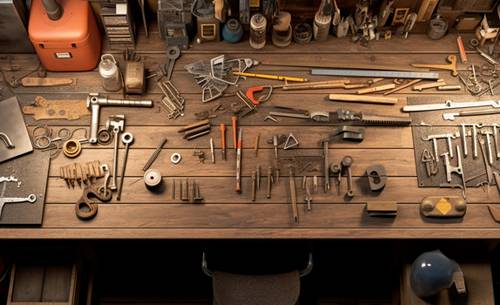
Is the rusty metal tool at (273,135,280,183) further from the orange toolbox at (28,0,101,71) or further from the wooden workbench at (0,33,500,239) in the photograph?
the orange toolbox at (28,0,101,71)

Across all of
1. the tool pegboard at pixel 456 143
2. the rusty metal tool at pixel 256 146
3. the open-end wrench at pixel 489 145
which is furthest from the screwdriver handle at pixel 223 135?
the open-end wrench at pixel 489 145

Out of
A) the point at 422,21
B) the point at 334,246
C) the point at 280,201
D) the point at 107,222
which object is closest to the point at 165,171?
the point at 107,222

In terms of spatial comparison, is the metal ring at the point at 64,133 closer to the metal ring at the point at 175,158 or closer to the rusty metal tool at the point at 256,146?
the metal ring at the point at 175,158

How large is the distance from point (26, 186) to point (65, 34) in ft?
2.35

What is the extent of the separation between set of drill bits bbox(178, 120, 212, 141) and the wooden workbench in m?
0.03

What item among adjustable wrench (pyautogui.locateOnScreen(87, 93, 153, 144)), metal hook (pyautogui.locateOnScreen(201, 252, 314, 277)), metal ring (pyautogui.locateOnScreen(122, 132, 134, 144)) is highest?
adjustable wrench (pyautogui.locateOnScreen(87, 93, 153, 144))

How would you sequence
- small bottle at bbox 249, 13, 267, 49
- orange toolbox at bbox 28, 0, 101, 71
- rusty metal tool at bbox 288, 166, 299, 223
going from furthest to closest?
small bottle at bbox 249, 13, 267, 49 < orange toolbox at bbox 28, 0, 101, 71 < rusty metal tool at bbox 288, 166, 299, 223

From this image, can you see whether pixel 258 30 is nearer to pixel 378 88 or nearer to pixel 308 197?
pixel 378 88

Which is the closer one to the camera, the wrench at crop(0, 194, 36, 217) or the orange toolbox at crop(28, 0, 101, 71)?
the wrench at crop(0, 194, 36, 217)

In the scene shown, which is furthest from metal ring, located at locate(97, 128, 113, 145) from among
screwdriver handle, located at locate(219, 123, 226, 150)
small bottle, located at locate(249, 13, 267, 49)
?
small bottle, located at locate(249, 13, 267, 49)

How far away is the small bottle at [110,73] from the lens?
8.95 ft

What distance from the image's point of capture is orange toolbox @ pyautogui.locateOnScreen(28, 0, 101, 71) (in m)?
2.70

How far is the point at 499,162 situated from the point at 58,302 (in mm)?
2198

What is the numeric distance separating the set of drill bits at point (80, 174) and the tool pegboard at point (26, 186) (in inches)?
3.7
